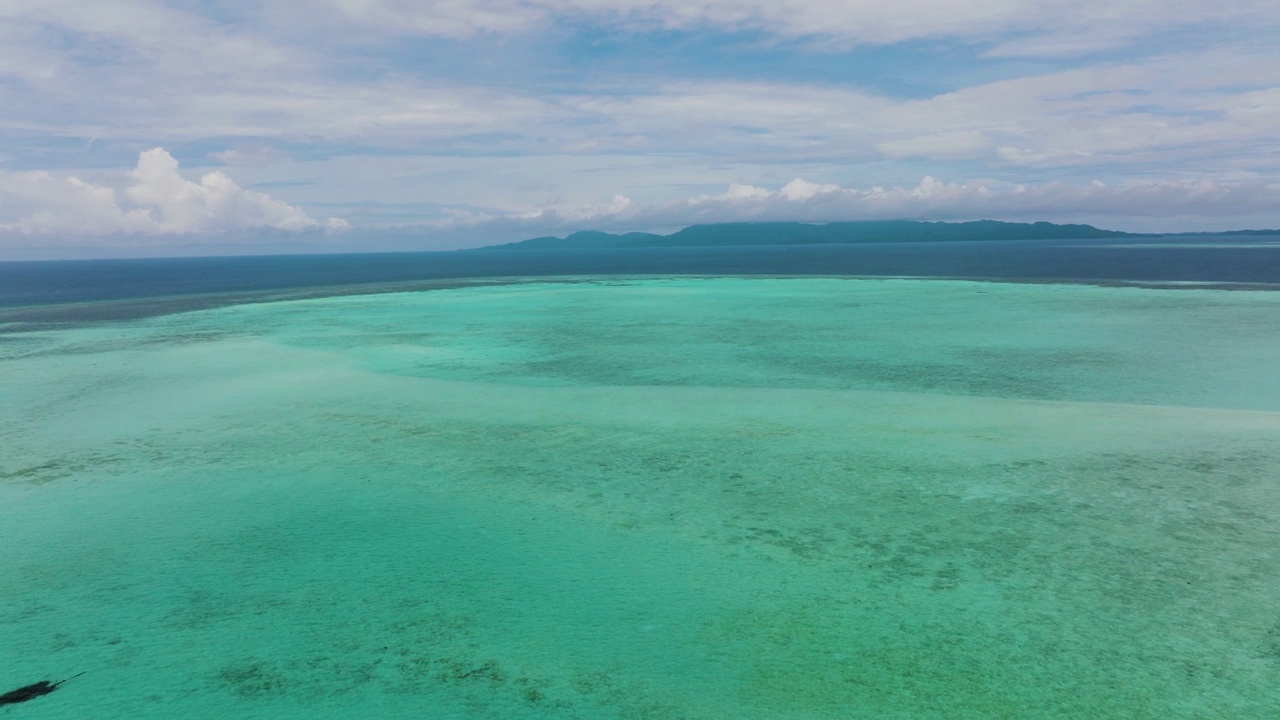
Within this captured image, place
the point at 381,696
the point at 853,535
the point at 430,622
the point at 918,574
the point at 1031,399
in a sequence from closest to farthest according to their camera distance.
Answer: the point at 381,696 < the point at 430,622 < the point at 918,574 < the point at 853,535 < the point at 1031,399

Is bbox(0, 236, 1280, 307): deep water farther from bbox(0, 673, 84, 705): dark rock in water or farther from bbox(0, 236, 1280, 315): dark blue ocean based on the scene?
bbox(0, 673, 84, 705): dark rock in water

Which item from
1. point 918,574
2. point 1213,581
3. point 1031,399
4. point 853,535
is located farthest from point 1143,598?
point 1031,399

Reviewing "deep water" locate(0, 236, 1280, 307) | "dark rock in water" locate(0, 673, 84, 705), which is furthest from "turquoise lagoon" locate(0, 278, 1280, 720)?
"deep water" locate(0, 236, 1280, 307)

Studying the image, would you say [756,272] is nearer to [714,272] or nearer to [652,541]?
[714,272]

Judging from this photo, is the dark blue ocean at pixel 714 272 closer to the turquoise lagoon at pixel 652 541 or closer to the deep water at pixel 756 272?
the deep water at pixel 756 272

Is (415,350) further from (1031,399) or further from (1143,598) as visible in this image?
(1143,598)

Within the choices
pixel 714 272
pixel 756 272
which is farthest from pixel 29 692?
pixel 714 272
